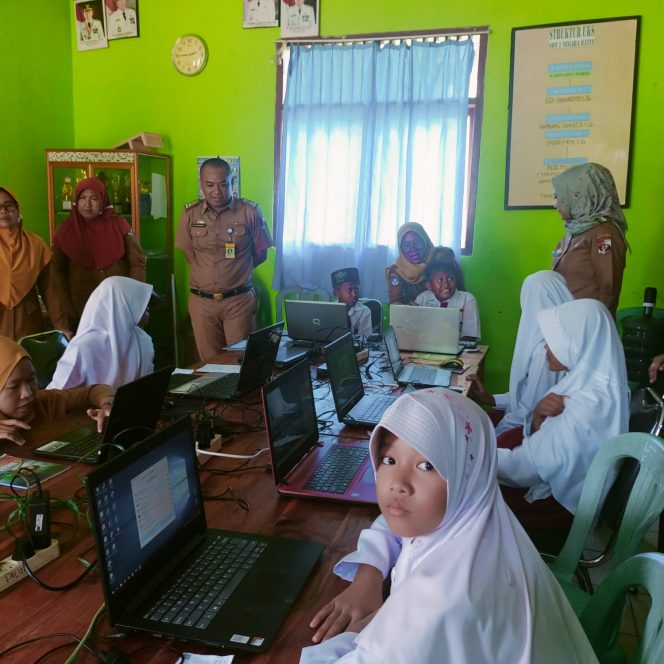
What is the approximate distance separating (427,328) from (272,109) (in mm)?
2340

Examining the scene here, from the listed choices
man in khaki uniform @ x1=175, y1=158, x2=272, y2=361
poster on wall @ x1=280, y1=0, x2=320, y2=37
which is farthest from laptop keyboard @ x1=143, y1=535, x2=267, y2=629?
poster on wall @ x1=280, y1=0, x2=320, y2=37

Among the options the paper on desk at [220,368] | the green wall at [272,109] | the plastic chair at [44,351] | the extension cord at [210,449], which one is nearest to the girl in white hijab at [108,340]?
the plastic chair at [44,351]

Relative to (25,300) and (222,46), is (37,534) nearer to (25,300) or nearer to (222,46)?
(25,300)

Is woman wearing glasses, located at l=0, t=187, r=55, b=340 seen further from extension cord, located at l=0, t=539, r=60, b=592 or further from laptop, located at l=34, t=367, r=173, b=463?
extension cord, located at l=0, t=539, r=60, b=592

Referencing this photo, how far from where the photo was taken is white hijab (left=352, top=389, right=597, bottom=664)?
0.80 m

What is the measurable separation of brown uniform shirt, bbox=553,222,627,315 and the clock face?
3145 mm

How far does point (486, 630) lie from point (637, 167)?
379 centimetres

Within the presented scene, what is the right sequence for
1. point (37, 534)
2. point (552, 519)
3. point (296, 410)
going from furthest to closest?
point (552, 519) → point (296, 410) → point (37, 534)

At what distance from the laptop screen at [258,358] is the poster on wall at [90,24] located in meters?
3.69

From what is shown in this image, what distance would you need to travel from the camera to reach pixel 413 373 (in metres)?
2.76

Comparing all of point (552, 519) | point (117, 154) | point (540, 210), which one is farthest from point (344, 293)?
point (552, 519)

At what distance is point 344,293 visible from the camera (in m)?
4.03

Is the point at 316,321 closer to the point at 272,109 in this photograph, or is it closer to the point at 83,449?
the point at 83,449

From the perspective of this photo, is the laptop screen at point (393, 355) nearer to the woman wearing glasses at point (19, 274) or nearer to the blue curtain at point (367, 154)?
the blue curtain at point (367, 154)
